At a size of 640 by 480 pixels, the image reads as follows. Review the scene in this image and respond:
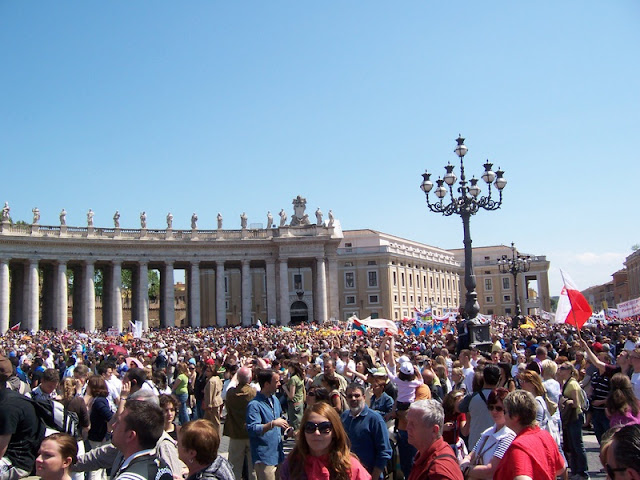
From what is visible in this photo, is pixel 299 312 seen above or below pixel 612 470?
above

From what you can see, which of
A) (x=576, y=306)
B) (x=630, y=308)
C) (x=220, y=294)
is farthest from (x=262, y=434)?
(x=220, y=294)

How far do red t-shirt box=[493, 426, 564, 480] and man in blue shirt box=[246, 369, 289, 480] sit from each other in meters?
3.40

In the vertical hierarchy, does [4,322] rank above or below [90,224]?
below

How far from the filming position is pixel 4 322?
53000 millimetres

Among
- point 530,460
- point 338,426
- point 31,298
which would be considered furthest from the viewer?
point 31,298

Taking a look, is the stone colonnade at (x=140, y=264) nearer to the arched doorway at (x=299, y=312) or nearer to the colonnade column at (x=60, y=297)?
the colonnade column at (x=60, y=297)

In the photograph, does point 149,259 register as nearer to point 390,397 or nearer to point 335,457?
point 390,397

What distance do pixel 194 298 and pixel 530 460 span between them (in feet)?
198

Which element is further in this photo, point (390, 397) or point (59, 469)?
point (390, 397)

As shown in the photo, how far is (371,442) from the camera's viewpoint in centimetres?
637

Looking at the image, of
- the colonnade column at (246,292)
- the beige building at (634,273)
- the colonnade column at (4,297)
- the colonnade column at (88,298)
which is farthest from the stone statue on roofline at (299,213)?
the beige building at (634,273)

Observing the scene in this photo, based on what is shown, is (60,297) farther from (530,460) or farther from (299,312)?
(530,460)

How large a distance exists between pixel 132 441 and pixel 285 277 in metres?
60.1

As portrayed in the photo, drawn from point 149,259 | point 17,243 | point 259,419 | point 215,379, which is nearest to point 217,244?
point 149,259
